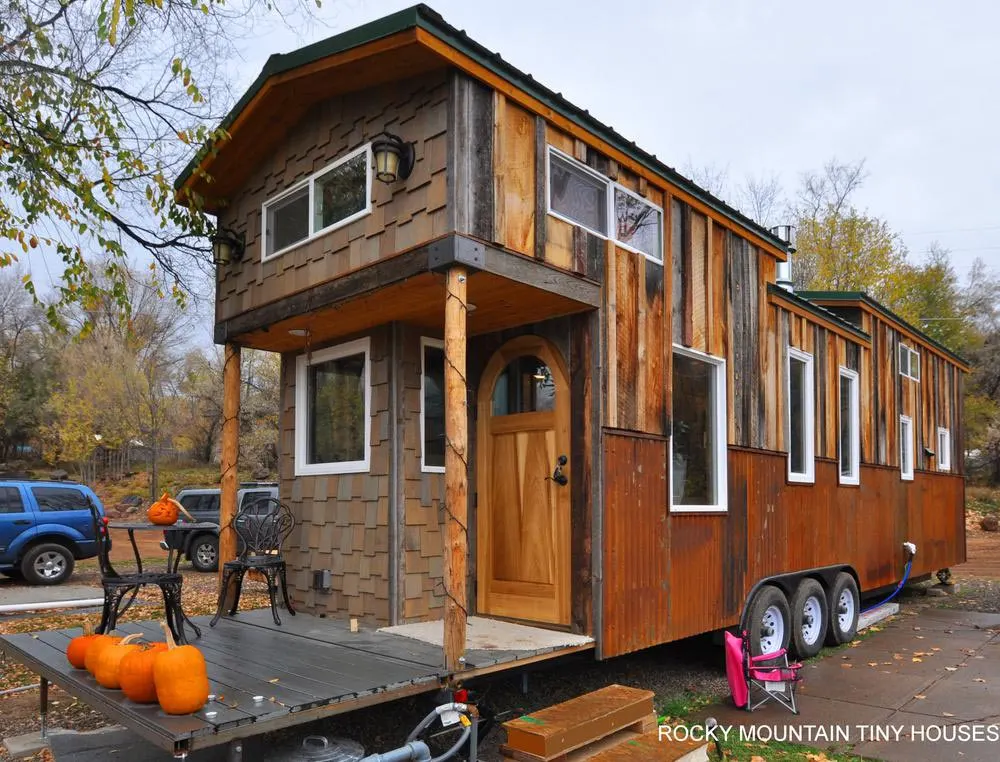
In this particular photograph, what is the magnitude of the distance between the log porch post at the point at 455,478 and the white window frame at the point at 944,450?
1125 cm

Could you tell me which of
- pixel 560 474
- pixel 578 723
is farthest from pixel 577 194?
pixel 578 723

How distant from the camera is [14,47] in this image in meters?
7.27

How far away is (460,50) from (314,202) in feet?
6.71

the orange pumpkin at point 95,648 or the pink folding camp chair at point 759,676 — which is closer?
the orange pumpkin at point 95,648

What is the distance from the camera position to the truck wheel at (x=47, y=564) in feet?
41.6

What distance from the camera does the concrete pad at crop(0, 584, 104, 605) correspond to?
11.1 meters

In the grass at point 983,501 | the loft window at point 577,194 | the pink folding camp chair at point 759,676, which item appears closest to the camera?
the loft window at point 577,194

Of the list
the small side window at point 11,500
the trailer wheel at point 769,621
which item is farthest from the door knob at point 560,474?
the small side window at point 11,500

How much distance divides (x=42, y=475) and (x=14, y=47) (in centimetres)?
3225

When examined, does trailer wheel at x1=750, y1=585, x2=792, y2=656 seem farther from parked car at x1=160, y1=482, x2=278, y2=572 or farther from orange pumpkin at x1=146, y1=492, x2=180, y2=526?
parked car at x1=160, y1=482, x2=278, y2=572

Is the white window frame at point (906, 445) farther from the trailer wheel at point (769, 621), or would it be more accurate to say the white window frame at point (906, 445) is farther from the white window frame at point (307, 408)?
the white window frame at point (307, 408)

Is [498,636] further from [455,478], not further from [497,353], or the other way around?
[497,353]

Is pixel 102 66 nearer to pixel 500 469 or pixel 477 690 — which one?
pixel 500 469

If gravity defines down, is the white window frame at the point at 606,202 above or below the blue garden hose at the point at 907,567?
above
